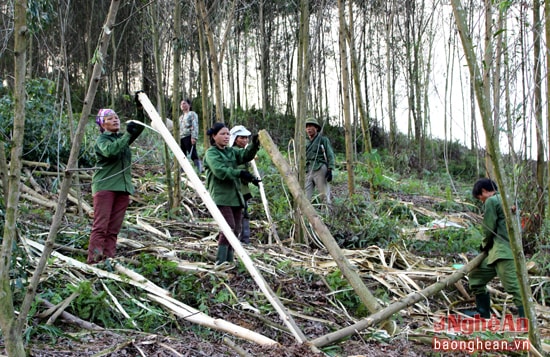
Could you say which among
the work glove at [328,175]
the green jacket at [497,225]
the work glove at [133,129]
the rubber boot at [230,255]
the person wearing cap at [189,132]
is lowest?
the rubber boot at [230,255]

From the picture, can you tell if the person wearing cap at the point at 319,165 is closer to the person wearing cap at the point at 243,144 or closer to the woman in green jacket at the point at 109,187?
the person wearing cap at the point at 243,144

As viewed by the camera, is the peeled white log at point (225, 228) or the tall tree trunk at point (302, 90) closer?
the peeled white log at point (225, 228)

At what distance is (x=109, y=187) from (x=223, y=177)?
0.96 meters

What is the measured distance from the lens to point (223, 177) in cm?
451

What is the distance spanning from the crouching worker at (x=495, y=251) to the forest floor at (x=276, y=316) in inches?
12.8

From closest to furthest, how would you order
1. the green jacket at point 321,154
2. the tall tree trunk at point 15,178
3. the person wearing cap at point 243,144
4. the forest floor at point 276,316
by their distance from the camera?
the tall tree trunk at point 15,178, the forest floor at point 276,316, the person wearing cap at point 243,144, the green jacket at point 321,154

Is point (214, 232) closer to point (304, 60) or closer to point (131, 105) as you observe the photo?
point (304, 60)

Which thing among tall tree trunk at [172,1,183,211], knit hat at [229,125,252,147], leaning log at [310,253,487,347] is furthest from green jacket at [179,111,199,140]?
leaning log at [310,253,487,347]

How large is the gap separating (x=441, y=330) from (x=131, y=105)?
567 inches

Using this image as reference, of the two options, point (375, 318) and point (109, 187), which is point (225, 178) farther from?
point (375, 318)

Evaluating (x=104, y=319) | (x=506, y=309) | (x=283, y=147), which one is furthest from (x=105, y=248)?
(x=283, y=147)

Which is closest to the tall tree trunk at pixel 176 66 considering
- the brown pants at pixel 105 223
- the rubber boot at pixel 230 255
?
the brown pants at pixel 105 223

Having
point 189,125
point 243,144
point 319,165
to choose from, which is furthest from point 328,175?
point 189,125

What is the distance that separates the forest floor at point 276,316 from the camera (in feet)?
9.65
